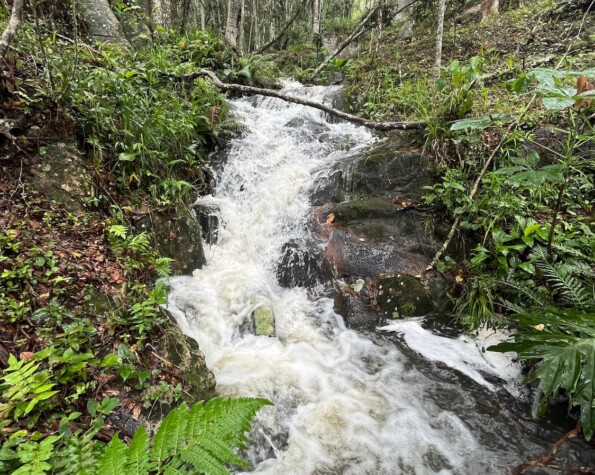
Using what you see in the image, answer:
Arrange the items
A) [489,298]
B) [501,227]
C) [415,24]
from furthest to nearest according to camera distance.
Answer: [415,24], [501,227], [489,298]

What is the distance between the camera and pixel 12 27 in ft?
10.5

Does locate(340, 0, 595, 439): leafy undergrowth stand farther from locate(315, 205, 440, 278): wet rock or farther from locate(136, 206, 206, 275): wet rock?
locate(136, 206, 206, 275): wet rock

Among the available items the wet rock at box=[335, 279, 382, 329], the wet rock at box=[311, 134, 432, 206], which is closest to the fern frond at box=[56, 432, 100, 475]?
the wet rock at box=[335, 279, 382, 329]

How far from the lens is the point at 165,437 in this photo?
1407 millimetres

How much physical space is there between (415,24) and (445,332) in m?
12.6

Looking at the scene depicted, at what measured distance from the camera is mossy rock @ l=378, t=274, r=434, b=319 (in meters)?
4.10

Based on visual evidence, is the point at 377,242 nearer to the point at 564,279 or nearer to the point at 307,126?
the point at 564,279

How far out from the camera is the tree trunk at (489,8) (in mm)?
10562

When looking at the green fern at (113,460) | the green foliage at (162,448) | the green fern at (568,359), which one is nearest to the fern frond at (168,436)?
the green foliage at (162,448)

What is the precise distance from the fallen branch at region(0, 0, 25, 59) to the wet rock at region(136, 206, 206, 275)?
215 centimetres

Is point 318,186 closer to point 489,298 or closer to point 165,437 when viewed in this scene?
point 489,298

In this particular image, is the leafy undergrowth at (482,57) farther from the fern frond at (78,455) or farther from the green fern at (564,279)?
the fern frond at (78,455)

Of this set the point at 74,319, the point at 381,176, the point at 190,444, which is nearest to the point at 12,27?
the point at 74,319

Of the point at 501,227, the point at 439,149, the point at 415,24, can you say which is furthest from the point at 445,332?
the point at 415,24
